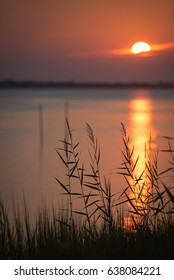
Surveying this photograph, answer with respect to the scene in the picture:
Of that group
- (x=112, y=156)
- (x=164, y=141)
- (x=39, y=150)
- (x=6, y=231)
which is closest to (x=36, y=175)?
(x=112, y=156)

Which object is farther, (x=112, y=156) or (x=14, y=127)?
(x=14, y=127)

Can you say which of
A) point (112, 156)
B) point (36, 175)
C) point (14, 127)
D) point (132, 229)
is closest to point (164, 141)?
point (112, 156)

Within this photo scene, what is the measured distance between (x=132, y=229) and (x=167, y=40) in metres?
3.40

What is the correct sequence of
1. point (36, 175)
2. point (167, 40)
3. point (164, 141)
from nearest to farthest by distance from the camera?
point (167, 40)
point (36, 175)
point (164, 141)

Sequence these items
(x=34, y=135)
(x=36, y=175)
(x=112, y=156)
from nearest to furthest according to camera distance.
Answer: (x=36, y=175)
(x=112, y=156)
(x=34, y=135)

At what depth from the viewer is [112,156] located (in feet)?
41.1

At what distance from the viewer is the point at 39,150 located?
1516 cm

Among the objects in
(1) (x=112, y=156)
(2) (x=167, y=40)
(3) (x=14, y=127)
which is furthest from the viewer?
(3) (x=14, y=127)

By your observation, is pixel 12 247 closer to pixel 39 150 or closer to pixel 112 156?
pixel 112 156
